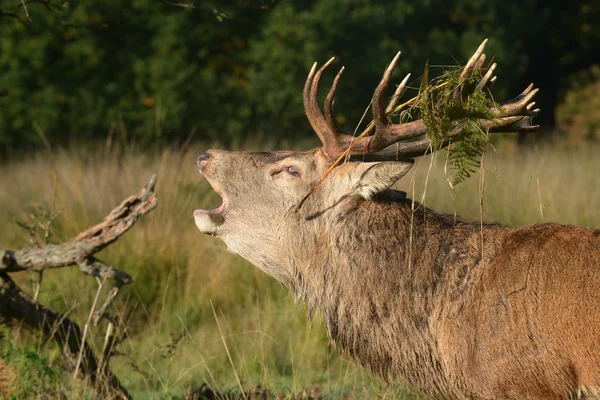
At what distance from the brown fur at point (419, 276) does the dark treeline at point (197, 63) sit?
453 inches

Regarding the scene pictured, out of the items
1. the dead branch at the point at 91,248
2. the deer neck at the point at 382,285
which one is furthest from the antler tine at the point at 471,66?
the dead branch at the point at 91,248

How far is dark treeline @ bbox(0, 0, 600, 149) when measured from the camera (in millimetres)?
16859

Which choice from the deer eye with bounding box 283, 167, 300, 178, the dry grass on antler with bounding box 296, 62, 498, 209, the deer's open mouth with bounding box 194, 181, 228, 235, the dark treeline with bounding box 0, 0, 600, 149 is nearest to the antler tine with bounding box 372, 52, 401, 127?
the dry grass on antler with bounding box 296, 62, 498, 209

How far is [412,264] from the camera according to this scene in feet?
15.0

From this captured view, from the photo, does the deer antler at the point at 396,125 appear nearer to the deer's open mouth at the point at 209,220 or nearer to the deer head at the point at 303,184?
the deer head at the point at 303,184

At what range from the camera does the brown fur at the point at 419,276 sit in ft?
13.3

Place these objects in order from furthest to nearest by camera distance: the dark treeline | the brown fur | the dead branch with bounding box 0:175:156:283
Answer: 1. the dark treeline
2. the dead branch with bounding box 0:175:156:283
3. the brown fur

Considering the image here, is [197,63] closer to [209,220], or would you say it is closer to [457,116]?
[209,220]

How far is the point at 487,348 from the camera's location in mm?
4141

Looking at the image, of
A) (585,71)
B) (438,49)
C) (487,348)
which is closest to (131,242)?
(487,348)

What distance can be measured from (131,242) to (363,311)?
3973 millimetres

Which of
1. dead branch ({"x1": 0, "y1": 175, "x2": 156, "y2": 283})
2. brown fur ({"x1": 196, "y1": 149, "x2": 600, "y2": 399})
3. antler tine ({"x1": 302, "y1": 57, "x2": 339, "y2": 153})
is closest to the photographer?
brown fur ({"x1": 196, "y1": 149, "x2": 600, "y2": 399})

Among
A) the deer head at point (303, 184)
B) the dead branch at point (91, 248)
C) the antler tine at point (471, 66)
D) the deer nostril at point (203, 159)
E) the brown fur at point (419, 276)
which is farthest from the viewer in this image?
the dead branch at point (91, 248)

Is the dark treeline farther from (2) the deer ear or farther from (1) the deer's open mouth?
(2) the deer ear
